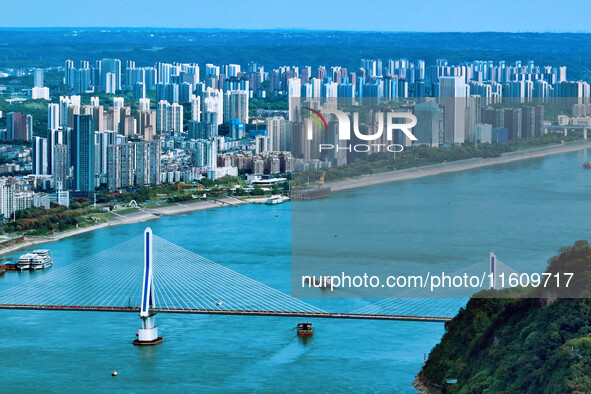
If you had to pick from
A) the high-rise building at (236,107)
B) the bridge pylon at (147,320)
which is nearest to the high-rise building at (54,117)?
the high-rise building at (236,107)

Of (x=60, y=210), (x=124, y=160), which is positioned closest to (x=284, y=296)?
(x=60, y=210)

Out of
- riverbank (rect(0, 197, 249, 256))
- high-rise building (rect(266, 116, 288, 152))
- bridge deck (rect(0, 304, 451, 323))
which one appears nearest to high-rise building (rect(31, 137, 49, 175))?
riverbank (rect(0, 197, 249, 256))

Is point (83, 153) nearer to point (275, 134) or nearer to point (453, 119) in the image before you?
point (275, 134)

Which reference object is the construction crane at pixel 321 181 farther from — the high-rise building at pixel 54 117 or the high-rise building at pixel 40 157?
the high-rise building at pixel 54 117

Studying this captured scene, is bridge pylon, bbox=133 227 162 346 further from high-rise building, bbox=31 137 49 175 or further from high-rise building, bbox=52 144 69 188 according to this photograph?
high-rise building, bbox=31 137 49 175

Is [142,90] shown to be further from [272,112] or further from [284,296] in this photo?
[284,296]

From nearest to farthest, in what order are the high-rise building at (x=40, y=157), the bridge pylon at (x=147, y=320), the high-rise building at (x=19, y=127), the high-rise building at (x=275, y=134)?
the bridge pylon at (x=147, y=320) < the high-rise building at (x=40, y=157) < the high-rise building at (x=275, y=134) < the high-rise building at (x=19, y=127)
